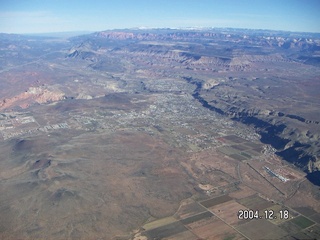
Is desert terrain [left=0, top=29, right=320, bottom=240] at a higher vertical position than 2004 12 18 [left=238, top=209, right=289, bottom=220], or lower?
higher

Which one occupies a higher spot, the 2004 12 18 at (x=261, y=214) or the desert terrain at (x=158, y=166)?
the desert terrain at (x=158, y=166)

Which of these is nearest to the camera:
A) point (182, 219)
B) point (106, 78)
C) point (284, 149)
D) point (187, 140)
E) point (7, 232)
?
point (7, 232)

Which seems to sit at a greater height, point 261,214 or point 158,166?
point 158,166

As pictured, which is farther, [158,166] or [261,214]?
[158,166]

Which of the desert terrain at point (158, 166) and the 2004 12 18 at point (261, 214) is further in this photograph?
the 2004 12 18 at point (261, 214)

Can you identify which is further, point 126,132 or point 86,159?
point 126,132

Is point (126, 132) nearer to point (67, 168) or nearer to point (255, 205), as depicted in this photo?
point (67, 168)

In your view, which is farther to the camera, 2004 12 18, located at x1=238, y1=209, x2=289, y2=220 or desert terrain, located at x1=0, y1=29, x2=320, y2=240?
2004 12 18, located at x1=238, y1=209, x2=289, y2=220

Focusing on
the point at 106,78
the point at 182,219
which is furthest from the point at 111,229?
the point at 106,78
